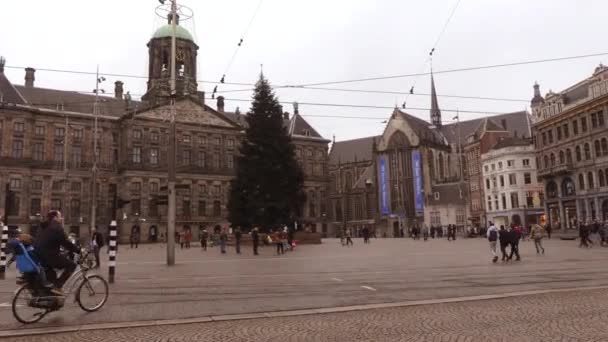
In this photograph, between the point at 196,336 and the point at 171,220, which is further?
the point at 171,220

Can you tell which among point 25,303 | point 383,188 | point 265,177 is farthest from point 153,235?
point 25,303

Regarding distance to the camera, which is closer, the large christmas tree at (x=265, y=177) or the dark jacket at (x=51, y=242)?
the dark jacket at (x=51, y=242)

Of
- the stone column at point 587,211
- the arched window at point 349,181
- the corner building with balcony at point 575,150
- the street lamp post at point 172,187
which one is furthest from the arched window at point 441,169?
the street lamp post at point 172,187

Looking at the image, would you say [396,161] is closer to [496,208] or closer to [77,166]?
[496,208]

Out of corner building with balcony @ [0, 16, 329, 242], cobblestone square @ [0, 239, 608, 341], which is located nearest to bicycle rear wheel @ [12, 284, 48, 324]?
cobblestone square @ [0, 239, 608, 341]

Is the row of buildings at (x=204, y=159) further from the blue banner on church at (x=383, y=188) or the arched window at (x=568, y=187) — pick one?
the blue banner on church at (x=383, y=188)

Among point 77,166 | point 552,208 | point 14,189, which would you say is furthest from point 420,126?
point 14,189

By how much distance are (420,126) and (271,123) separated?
63314 millimetres

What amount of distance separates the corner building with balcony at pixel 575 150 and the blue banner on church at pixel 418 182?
31.2m

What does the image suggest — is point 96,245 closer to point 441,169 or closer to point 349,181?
point 441,169

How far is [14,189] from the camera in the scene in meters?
64.3

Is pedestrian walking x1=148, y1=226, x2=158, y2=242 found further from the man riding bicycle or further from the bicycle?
the man riding bicycle

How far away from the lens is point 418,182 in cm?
9481

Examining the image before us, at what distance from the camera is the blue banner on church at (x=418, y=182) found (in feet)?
308
